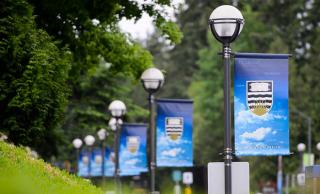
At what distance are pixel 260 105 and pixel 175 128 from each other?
10.7m

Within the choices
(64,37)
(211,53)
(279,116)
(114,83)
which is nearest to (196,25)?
(211,53)

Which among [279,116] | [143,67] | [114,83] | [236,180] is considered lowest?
[236,180]

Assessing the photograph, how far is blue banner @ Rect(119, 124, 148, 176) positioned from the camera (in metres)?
36.9

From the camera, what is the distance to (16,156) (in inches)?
643

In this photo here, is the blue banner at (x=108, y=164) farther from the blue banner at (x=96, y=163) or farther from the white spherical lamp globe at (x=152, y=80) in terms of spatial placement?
the white spherical lamp globe at (x=152, y=80)

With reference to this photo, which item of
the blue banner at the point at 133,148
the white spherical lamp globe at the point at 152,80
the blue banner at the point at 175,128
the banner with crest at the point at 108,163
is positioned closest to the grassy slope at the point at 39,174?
the blue banner at the point at 175,128

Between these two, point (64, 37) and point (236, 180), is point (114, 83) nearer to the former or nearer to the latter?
point (64, 37)

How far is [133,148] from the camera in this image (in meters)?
36.8

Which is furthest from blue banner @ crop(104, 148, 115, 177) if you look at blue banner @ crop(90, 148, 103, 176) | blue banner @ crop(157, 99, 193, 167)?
blue banner @ crop(157, 99, 193, 167)

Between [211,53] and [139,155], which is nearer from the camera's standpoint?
[139,155]

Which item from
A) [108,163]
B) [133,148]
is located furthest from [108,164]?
[133,148]

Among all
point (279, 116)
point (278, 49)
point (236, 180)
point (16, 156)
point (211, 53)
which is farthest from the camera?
point (211, 53)

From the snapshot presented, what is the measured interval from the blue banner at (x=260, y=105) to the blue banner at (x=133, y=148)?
19.4 m

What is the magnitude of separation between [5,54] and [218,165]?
33.7 feet
